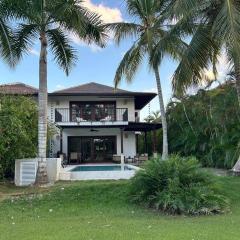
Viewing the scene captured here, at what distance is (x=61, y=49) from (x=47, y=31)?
944 mm

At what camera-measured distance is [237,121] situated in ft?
84.6

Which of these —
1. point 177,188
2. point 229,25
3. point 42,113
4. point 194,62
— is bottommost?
point 177,188

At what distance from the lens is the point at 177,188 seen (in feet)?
40.0

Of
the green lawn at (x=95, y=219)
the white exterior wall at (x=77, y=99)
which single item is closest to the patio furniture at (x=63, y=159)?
the white exterior wall at (x=77, y=99)

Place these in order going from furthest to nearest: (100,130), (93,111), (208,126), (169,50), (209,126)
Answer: (100,130) < (93,111) < (208,126) < (209,126) < (169,50)

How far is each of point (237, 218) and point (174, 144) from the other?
75.4 ft

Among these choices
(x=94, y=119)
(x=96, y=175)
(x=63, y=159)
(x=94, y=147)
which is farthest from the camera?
(x=94, y=147)

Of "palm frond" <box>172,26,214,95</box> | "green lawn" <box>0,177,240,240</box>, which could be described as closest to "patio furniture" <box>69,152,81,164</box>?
"green lawn" <box>0,177,240,240</box>

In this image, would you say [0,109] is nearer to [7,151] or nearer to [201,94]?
[7,151]

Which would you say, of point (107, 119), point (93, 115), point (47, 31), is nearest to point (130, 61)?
point (47, 31)

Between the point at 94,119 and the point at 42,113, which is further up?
the point at 94,119

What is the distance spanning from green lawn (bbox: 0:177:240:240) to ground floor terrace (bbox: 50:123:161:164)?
1682 cm

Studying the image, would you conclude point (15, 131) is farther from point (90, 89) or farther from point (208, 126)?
point (90, 89)

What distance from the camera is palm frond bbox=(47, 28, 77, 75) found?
57.0 ft
